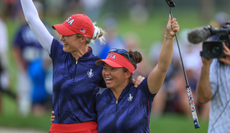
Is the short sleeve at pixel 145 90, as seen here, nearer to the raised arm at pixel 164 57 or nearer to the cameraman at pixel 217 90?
the raised arm at pixel 164 57

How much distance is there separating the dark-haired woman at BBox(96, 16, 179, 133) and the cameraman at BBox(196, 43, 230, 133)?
742 mm

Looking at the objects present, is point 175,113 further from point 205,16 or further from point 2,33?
point 205,16

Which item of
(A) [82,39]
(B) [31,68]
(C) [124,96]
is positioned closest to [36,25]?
(A) [82,39]

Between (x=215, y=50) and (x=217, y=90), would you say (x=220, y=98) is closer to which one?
(x=217, y=90)

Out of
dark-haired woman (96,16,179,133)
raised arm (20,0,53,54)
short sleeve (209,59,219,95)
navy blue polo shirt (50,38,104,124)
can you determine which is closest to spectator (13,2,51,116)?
raised arm (20,0,53,54)

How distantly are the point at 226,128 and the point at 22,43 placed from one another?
6546 millimetres

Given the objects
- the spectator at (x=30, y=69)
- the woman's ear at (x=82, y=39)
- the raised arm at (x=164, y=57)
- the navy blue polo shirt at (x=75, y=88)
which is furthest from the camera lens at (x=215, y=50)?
the spectator at (x=30, y=69)

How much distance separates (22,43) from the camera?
9047 mm

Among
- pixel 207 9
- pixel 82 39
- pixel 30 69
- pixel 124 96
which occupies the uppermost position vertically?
pixel 207 9

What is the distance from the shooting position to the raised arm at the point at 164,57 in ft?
10.5

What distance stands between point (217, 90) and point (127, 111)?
113 centimetres

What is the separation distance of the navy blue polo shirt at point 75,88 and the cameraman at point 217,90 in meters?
1.18

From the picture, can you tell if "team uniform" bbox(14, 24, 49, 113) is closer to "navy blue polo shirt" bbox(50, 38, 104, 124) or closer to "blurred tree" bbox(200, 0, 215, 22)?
"navy blue polo shirt" bbox(50, 38, 104, 124)

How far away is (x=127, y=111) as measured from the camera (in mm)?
3520
